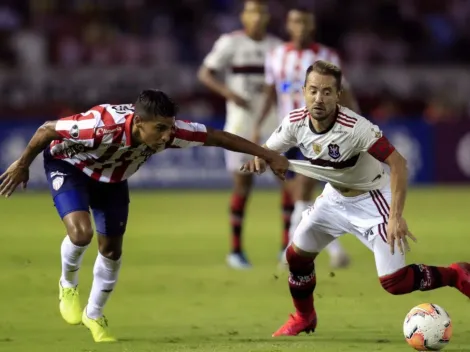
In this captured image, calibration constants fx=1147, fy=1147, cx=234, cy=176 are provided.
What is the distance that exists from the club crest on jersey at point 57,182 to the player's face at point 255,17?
14.8 ft

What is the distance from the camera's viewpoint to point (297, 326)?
7.28 metres

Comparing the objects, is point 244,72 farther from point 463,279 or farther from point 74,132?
point 463,279

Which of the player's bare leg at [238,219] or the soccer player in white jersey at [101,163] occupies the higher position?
the soccer player in white jersey at [101,163]

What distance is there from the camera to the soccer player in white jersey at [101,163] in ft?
22.0

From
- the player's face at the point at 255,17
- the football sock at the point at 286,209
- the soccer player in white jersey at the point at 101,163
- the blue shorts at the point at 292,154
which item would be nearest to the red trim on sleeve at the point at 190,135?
→ the soccer player in white jersey at the point at 101,163

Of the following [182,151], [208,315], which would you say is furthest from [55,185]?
[182,151]

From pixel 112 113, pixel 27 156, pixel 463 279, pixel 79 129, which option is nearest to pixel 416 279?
pixel 463 279

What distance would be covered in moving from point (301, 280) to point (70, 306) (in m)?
1.47

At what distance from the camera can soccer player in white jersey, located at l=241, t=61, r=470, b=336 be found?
6.68 m

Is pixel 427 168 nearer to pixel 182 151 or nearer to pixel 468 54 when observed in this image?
pixel 468 54

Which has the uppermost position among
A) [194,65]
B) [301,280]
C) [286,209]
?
[301,280]

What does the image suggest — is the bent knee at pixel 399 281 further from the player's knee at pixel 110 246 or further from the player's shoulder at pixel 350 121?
the player's knee at pixel 110 246

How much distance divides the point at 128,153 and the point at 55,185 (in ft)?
1.81

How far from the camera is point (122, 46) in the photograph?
20.6m
